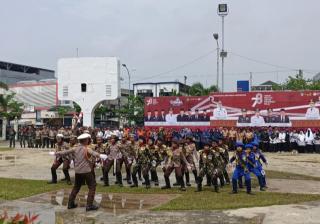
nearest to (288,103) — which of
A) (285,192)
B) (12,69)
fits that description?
(285,192)

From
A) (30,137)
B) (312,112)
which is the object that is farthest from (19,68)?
(312,112)

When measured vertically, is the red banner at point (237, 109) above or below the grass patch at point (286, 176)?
above

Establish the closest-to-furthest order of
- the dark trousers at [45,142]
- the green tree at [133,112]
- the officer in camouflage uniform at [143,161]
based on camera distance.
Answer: the officer in camouflage uniform at [143,161] → the dark trousers at [45,142] → the green tree at [133,112]

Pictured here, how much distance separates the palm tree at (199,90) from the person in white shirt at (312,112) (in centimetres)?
2863

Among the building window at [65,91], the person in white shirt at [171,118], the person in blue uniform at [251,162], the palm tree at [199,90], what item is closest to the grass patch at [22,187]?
the person in blue uniform at [251,162]

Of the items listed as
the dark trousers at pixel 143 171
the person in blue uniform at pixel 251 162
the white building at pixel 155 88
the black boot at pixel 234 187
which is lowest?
the black boot at pixel 234 187

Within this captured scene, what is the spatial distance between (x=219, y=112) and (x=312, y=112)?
20.7ft

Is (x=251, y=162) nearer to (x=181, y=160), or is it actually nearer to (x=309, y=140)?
(x=181, y=160)

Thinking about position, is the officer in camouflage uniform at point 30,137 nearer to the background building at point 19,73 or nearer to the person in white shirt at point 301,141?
the person in white shirt at point 301,141

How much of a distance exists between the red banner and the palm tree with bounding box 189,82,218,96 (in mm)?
23872

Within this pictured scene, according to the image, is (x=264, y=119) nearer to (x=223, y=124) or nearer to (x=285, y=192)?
(x=223, y=124)

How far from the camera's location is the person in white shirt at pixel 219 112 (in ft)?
109

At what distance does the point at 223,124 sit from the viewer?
33.2 metres

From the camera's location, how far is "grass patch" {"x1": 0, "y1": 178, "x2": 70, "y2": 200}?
13367mm
